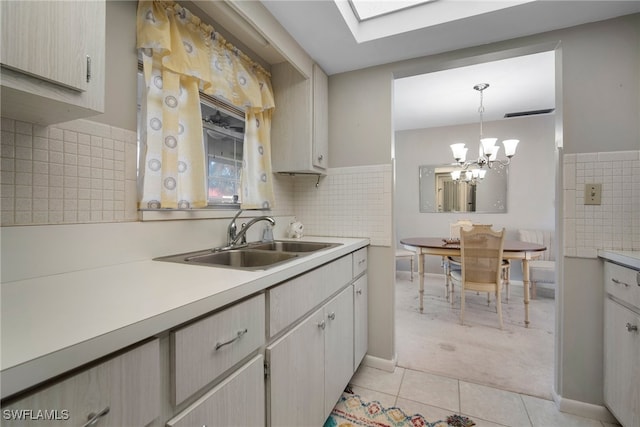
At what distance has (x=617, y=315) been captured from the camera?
54.6 inches

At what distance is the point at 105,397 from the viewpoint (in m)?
0.50

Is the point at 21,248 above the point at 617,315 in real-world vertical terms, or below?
above

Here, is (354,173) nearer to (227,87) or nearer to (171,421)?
(227,87)

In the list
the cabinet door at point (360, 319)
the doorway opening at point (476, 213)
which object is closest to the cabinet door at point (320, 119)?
the doorway opening at point (476, 213)

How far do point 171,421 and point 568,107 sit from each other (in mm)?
2254

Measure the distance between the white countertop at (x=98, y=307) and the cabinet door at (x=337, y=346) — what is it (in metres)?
0.50

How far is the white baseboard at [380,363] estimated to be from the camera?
6.44 ft

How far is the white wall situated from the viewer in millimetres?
3984

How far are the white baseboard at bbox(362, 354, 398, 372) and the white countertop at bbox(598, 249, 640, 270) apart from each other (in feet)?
4.52

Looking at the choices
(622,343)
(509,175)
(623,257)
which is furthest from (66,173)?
(509,175)

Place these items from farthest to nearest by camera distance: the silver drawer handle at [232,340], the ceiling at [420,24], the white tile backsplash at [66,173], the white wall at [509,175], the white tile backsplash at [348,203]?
the white wall at [509,175]
the white tile backsplash at [348,203]
the ceiling at [420,24]
the white tile backsplash at [66,173]
the silver drawer handle at [232,340]

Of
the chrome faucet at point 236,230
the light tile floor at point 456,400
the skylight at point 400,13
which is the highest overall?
the skylight at point 400,13

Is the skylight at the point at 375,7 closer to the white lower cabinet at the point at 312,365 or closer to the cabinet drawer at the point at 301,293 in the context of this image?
the cabinet drawer at the point at 301,293

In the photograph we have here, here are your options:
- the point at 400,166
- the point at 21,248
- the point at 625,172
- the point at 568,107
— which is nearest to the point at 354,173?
the point at 568,107
